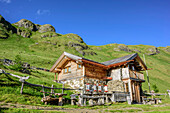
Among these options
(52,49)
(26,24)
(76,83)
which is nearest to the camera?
(76,83)

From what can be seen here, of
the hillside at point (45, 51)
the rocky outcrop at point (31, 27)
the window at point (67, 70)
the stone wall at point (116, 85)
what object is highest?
the rocky outcrop at point (31, 27)

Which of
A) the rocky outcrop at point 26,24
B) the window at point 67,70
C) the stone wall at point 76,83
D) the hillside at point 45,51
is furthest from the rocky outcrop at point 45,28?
the stone wall at point 76,83

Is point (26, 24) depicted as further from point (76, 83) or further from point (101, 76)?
point (101, 76)

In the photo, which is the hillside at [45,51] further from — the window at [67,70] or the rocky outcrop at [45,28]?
the window at [67,70]

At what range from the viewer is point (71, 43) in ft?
310

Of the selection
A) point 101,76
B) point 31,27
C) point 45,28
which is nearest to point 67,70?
point 101,76

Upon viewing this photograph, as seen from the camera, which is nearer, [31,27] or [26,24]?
[26,24]

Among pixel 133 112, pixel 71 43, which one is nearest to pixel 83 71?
pixel 133 112

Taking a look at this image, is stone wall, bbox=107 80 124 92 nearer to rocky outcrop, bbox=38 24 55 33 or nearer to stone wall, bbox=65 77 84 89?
stone wall, bbox=65 77 84 89

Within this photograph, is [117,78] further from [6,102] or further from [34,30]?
[34,30]

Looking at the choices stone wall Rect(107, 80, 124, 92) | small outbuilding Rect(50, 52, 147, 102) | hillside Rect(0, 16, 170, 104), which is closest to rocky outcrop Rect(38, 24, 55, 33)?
hillside Rect(0, 16, 170, 104)

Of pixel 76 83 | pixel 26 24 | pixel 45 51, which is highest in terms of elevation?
pixel 26 24

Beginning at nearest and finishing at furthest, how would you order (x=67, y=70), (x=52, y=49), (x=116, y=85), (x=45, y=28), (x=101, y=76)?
(x=116, y=85) → (x=101, y=76) → (x=67, y=70) → (x=52, y=49) → (x=45, y=28)

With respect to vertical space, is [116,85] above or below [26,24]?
below
